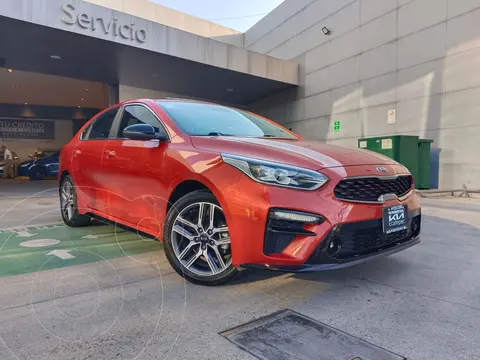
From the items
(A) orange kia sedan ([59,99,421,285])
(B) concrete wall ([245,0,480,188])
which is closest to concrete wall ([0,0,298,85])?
(B) concrete wall ([245,0,480,188])

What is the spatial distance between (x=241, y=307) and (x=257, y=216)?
0.63 m

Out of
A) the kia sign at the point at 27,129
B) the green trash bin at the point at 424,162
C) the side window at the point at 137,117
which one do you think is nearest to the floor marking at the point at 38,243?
the side window at the point at 137,117

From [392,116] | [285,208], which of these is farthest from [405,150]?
[285,208]

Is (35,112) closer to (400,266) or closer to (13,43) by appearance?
(13,43)

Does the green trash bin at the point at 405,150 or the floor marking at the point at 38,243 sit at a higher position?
the green trash bin at the point at 405,150

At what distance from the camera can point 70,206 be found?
5.21m

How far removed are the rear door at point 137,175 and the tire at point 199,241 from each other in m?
0.28

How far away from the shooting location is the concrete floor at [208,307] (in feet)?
6.88

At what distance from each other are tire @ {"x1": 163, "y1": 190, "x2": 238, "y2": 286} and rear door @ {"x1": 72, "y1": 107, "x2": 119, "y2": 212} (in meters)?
1.35

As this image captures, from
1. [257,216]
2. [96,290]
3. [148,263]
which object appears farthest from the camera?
[148,263]

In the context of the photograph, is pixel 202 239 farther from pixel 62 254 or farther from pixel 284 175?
pixel 62 254

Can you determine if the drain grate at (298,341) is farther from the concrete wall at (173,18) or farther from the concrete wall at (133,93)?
the concrete wall at (173,18)

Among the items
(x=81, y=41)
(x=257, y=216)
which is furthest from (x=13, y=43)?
(x=257, y=216)

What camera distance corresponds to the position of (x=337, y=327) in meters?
2.36
